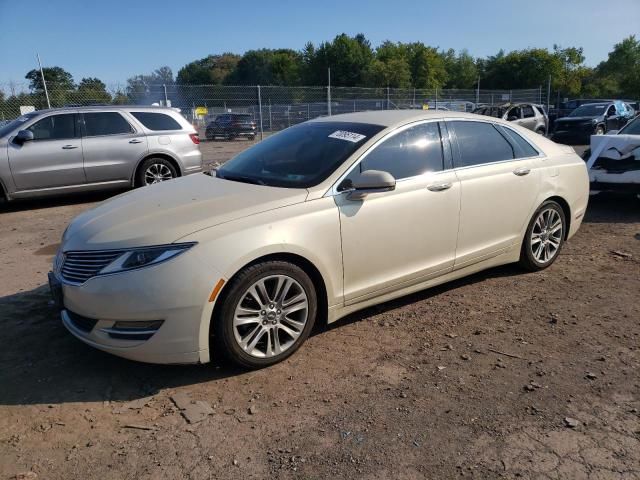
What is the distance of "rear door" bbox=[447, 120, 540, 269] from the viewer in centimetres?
424

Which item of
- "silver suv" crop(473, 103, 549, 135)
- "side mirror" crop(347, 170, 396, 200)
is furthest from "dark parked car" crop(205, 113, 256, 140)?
"side mirror" crop(347, 170, 396, 200)

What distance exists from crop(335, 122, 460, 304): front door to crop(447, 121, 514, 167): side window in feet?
0.77

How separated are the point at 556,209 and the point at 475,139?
4.12 feet

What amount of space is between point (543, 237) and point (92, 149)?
7.25 meters

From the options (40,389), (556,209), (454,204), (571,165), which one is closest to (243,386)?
(40,389)

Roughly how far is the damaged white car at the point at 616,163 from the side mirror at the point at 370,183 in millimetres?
5498

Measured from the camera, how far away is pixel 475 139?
4465 millimetres

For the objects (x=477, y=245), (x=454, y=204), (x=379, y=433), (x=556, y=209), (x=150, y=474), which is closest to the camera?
(x=150, y=474)

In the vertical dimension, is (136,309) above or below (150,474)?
above

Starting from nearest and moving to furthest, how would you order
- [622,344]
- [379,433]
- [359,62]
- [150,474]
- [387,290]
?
[150,474], [379,433], [622,344], [387,290], [359,62]

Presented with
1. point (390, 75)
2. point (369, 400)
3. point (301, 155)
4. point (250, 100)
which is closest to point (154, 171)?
point (301, 155)

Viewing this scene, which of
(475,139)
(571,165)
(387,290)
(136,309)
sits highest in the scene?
(475,139)

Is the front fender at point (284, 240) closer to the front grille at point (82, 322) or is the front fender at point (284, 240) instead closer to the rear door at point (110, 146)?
the front grille at point (82, 322)

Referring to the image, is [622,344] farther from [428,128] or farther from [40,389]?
[40,389]
